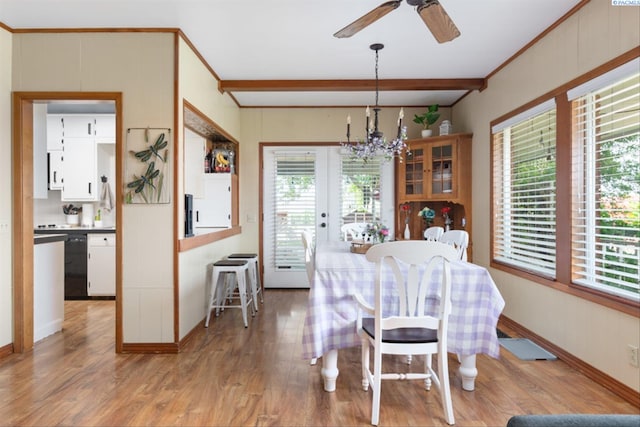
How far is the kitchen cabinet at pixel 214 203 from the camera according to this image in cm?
481

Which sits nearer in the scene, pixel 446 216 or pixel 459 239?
pixel 459 239

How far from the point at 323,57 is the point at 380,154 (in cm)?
199

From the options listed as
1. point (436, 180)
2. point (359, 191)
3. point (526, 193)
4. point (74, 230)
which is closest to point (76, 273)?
point (74, 230)

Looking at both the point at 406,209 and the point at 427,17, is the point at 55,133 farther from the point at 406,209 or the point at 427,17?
the point at 427,17

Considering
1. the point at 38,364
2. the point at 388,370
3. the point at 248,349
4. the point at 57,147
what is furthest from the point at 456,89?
the point at 57,147

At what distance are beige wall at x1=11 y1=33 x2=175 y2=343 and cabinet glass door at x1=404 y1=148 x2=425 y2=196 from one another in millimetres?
3212

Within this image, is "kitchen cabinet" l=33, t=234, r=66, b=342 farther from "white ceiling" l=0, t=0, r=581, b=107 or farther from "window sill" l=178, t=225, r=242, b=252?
"white ceiling" l=0, t=0, r=581, b=107

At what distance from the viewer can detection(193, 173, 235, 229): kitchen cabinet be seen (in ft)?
15.8

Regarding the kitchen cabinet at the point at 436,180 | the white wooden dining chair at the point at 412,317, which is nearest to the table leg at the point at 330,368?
the white wooden dining chair at the point at 412,317

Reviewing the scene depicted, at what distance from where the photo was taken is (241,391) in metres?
2.46

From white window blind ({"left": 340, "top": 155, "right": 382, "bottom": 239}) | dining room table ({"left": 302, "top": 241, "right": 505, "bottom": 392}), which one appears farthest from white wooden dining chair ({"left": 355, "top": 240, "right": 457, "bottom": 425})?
white window blind ({"left": 340, "top": 155, "right": 382, "bottom": 239})

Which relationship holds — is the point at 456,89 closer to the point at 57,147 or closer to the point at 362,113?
the point at 362,113

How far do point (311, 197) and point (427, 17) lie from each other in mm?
3495

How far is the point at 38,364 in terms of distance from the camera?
114 inches
